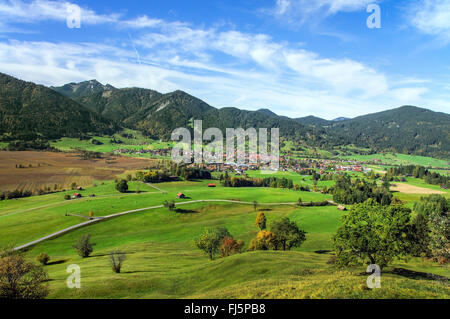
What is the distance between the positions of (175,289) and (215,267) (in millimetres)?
10567

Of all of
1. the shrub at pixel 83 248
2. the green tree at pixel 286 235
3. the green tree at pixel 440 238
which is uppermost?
the green tree at pixel 440 238

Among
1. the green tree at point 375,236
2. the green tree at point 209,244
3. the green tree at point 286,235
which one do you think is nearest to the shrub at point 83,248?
the green tree at point 209,244

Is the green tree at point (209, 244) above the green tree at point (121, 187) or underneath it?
underneath

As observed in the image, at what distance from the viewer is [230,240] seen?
64125mm

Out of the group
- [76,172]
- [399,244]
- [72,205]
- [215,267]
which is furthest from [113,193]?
[399,244]

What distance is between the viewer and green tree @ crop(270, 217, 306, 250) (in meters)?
65.1

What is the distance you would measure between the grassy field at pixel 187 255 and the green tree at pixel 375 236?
9.76 ft

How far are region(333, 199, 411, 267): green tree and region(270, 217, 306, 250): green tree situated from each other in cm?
2518

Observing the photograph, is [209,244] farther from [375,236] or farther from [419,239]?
[419,239]

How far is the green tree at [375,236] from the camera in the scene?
36312mm

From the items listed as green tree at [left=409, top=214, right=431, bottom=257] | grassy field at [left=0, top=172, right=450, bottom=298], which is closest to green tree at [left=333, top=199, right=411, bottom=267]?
green tree at [left=409, top=214, right=431, bottom=257]

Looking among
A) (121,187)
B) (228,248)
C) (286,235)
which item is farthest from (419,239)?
(121,187)

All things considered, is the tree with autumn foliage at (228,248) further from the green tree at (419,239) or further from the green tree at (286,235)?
the green tree at (419,239)

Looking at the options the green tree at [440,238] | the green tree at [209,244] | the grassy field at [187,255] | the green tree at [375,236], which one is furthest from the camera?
the green tree at [209,244]
